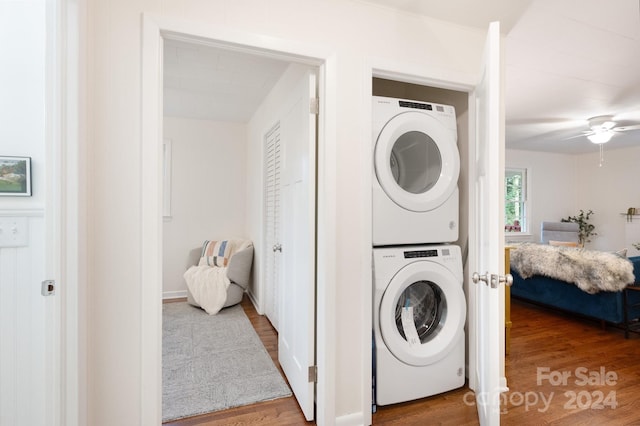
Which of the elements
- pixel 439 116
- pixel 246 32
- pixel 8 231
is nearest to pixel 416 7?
pixel 439 116

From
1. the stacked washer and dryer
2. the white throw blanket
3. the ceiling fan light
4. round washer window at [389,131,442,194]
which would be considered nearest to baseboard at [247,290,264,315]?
A: the white throw blanket

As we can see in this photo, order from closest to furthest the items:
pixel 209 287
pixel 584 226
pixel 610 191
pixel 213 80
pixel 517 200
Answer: pixel 213 80, pixel 209 287, pixel 610 191, pixel 517 200, pixel 584 226

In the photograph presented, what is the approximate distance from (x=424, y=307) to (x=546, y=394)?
91 centimetres

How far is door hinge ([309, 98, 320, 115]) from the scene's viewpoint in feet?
5.45

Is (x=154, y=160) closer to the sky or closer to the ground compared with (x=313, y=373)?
closer to the sky

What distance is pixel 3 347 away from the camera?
117 centimetres

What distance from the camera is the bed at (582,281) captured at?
9.34 feet

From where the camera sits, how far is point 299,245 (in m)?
1.89

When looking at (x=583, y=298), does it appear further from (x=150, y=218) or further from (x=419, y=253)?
A: (x=150, y=218)

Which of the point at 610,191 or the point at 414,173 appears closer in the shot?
the point at 414,173

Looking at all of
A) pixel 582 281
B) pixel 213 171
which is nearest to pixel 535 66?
pixel 582 281

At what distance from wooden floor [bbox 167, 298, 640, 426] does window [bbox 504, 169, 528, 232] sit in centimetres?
371

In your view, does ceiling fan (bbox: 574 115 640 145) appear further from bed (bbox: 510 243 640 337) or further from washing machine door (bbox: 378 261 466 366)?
washing machine door (bbox: 378 261 466 366)

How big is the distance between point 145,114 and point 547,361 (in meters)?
3.10
